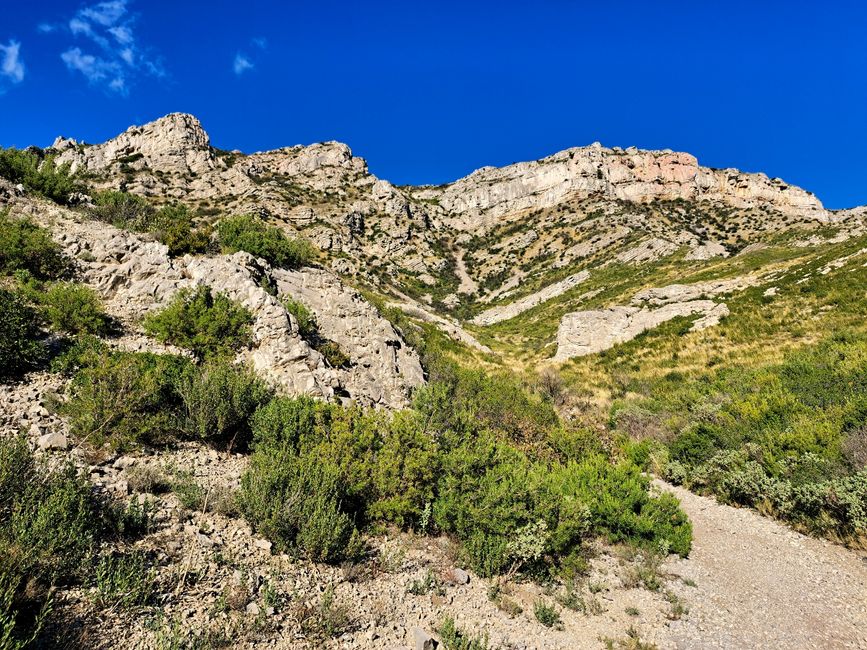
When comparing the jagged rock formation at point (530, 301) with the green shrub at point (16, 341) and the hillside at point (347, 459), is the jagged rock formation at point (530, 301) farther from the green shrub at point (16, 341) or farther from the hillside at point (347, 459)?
the green shrub at point (16, 341)

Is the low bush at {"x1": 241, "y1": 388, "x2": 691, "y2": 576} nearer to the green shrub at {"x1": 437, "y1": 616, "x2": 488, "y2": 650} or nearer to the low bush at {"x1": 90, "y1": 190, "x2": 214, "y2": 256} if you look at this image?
the green shrub at {"x1": 437, "y1": 616, "x2": 488, "y2": 650}

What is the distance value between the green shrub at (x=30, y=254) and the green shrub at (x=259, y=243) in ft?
18.2

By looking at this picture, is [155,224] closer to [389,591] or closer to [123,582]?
[123,582]

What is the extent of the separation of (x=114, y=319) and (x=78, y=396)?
5.30 m

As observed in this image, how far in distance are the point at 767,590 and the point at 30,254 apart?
19.4 m

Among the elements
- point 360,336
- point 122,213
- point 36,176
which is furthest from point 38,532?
point 36,176

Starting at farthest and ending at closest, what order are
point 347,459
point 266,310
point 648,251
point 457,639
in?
point 648,251, point 266,310, point 347,459, point 457,639

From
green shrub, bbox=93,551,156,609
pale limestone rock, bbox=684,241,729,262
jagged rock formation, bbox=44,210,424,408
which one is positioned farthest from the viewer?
pale limestone rock, bbox=684,241,729,262

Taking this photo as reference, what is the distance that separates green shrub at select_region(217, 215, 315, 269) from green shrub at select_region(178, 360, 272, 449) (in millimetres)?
10390

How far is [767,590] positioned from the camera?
6410 mm

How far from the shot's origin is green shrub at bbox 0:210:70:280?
37.6 feet

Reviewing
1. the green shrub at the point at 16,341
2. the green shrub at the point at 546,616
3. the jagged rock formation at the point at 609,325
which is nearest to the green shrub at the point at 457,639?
the green shrub at the point at 546,616

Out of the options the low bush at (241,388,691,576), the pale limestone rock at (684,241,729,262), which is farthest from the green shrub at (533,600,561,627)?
the pale limestone rock at (684,241,729,262)

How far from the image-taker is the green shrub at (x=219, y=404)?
7648 millimetres
